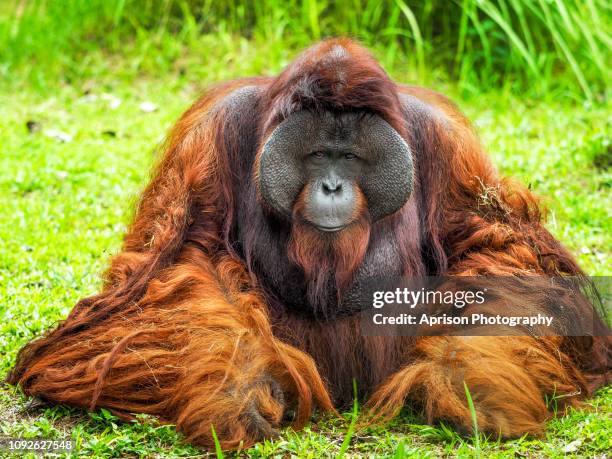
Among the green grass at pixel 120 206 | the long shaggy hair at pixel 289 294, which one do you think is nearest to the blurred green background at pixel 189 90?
the green grass at pixel 120 206

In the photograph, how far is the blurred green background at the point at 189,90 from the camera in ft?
15.8

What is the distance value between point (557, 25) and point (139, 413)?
5.19m

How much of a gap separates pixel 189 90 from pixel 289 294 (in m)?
4.14

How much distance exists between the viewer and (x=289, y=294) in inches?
135

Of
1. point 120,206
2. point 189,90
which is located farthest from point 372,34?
point 120,206

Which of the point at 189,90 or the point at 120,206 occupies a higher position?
the point at 189,90

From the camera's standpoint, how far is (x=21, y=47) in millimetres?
7656

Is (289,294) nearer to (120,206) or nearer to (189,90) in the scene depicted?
(120,206)

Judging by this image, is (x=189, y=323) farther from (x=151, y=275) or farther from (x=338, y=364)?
(x=338, y=364)

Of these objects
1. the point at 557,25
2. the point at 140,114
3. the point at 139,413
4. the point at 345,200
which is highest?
the point at 557,25

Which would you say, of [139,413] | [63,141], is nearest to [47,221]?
[63,141]

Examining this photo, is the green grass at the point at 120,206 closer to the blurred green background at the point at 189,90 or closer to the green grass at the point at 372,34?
the blurred green background at the point at 189,90

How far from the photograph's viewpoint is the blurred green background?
4828mm

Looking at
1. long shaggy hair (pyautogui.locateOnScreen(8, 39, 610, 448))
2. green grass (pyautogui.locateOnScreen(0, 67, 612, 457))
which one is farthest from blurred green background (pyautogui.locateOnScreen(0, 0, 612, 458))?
long shaggy hair (pyautogui.locateOnScreen(8, 39, 610, 448))
